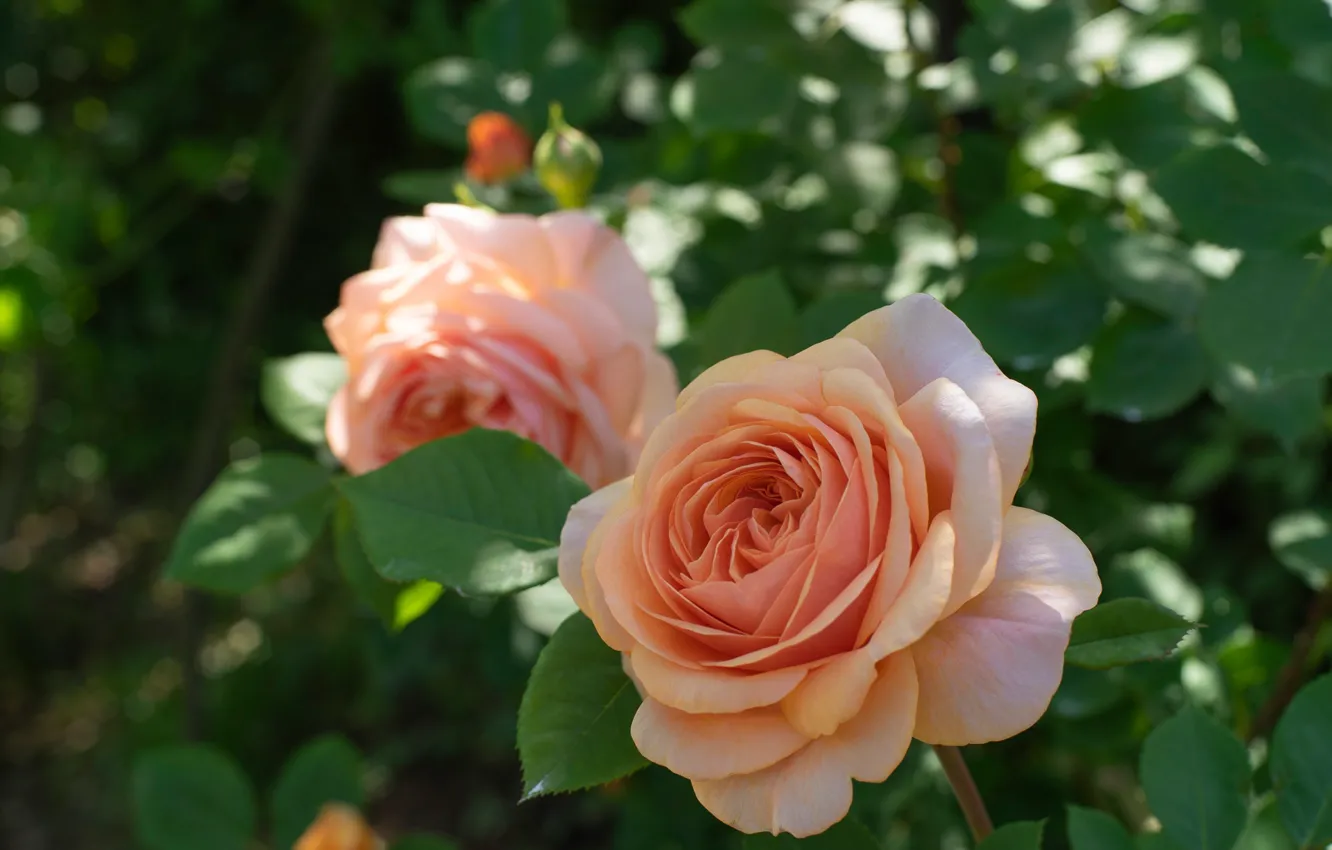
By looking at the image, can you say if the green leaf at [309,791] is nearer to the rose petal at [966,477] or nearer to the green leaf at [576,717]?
the green leaf at [576,717]

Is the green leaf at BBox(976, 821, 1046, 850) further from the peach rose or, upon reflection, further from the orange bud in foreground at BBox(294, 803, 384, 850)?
the orange bud in foreground at BBox(294, 803, 384, 850)

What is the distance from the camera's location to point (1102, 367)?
Result: 81cm

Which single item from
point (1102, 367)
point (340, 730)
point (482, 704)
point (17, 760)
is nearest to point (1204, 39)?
point (1102, 367)

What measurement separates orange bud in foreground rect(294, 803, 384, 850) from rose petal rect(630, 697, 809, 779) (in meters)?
0.69

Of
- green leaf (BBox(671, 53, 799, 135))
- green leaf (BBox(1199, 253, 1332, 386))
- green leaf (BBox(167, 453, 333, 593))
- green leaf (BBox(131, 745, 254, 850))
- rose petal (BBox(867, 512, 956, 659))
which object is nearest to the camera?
rose petal (BBox(867, 512, 956, 659))

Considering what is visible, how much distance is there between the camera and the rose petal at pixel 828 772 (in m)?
0.40

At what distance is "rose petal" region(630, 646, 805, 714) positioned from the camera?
0.41 metres

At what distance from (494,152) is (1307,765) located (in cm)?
Result: 74

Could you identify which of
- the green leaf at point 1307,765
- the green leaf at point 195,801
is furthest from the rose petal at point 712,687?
the green leaf at point 195,801

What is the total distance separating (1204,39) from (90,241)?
175 cm

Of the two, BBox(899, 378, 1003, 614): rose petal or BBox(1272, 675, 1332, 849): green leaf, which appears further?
BBox(1272, 675, 1332, 849): green leaf

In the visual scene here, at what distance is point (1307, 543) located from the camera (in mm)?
835

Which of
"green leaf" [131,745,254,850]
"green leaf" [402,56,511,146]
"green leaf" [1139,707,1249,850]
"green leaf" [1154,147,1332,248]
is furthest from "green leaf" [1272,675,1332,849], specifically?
"green leaf" [131,745,254,850]

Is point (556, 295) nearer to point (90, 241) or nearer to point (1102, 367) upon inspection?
point (1102, 367)
